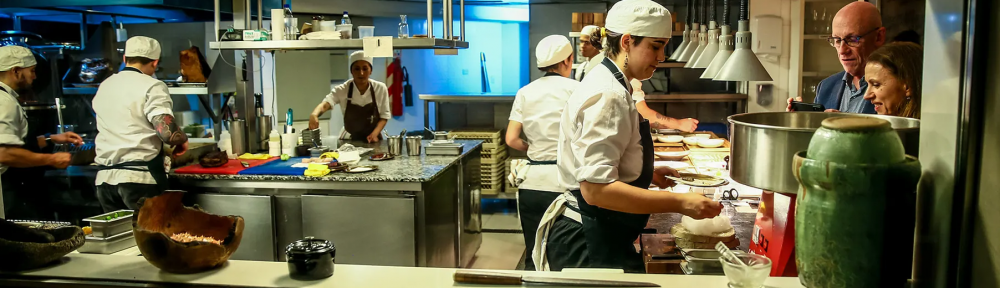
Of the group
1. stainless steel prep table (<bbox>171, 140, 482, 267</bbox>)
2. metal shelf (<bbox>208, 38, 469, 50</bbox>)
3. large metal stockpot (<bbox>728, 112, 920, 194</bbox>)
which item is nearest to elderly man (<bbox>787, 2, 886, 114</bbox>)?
large metal stockpot (<bbox>728, 112, 920, 194</bbox>)

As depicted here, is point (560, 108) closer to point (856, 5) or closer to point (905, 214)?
point (856, 5)

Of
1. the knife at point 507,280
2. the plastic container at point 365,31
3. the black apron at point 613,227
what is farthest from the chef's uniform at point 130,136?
the knife at point 507,280

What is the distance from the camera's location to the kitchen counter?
5.32ft

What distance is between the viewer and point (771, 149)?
1606 millimetres

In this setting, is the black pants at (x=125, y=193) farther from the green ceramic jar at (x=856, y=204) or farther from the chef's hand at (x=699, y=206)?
the green ceramic jar at (x=856, y=204)

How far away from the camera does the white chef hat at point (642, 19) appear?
7.47 feet

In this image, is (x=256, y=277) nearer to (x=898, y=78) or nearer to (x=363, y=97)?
(x=898, y=78)

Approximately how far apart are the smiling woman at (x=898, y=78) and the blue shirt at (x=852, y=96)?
79 centimetres

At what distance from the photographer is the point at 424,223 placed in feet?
13.7

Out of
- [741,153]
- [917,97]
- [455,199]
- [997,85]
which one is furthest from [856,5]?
[455,199]

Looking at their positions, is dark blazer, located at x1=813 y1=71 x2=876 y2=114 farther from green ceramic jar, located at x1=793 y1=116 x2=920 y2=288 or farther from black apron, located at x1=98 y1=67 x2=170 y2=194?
black apron, located at x1=98 y1=67 x2=170 y2=194

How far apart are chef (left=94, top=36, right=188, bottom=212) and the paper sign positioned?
1.19 meters

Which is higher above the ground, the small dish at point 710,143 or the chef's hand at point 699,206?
the chef's hand at point 699,206

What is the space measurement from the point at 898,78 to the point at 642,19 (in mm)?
940
